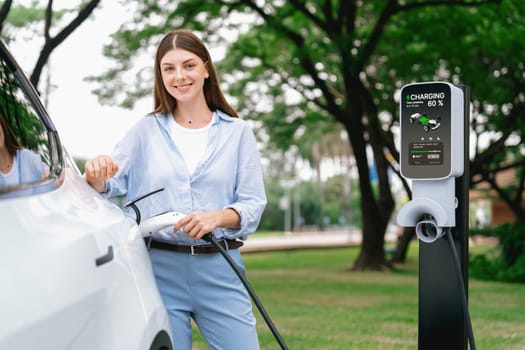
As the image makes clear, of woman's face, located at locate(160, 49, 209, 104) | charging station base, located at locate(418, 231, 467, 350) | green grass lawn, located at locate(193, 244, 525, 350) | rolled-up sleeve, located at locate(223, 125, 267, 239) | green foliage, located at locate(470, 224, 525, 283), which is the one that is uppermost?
woman's face, located at locate(160, 49, 209, 104)

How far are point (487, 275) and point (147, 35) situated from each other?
8.37m

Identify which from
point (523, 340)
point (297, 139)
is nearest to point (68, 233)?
point (523, 340)

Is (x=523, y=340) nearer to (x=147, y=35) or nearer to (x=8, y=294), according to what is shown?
(x=8, y=294)

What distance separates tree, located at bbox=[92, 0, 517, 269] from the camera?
14992mm

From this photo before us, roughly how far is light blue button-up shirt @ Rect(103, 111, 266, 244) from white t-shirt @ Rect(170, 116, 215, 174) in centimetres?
4

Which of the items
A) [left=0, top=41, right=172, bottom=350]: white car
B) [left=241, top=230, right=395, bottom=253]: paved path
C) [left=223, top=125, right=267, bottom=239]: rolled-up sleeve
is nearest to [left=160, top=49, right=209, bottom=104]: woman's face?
[left=223, top=125, right=267, bottom=239]: rolled-up sleeve

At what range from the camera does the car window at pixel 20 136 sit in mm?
1905

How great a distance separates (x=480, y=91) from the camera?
630 inches

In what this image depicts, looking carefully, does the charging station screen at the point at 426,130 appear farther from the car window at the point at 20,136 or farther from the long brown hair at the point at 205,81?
the car window at the point at 20,136

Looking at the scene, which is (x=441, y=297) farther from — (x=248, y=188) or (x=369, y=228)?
(x=369, y=228)

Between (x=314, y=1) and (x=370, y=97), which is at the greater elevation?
(x=314, y=1)

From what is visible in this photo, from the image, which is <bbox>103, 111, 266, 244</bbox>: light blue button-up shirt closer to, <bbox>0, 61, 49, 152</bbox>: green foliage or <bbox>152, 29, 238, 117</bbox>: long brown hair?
<bbox>152, 29, 238, 117</bbox>: long brown hair

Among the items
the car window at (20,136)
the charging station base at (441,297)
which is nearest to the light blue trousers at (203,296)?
the car window at (20,136)

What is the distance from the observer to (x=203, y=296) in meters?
2.57
